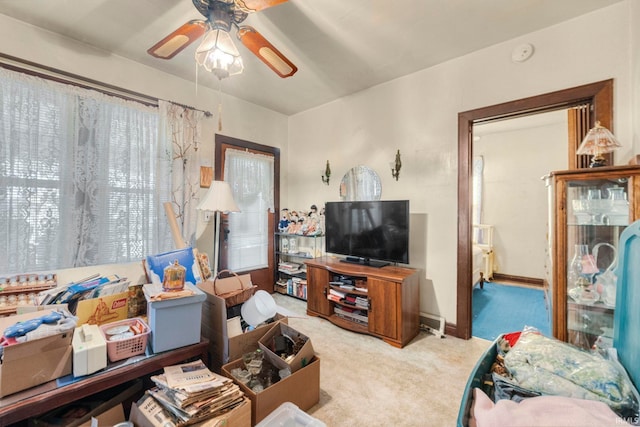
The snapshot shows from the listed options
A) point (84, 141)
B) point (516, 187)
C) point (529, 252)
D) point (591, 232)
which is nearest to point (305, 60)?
point (84, 141)

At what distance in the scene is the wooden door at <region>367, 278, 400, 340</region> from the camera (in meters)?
2.45

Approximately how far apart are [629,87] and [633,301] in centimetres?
190

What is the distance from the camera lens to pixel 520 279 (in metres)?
4.70

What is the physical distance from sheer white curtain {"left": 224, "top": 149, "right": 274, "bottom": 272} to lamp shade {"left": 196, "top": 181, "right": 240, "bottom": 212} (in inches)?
35.7

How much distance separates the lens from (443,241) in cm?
270

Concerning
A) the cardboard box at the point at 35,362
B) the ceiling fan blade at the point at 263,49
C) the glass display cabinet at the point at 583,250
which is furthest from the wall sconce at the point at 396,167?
the cardboard box at the point at 35,362

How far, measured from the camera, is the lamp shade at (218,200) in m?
2.42

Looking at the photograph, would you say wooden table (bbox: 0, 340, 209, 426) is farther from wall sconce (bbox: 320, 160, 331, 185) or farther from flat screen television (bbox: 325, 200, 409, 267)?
wall sconce (bbox: 320, 160, 331, 185)

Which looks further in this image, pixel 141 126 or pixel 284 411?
pixel 141 126

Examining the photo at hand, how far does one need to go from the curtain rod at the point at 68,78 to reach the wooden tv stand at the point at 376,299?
2.47m

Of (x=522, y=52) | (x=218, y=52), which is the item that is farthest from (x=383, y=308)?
(x=522, y=52)

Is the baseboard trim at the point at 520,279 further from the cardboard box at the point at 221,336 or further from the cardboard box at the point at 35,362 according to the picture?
the cardboard box at the point at 35,362

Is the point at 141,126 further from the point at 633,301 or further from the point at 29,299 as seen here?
the point at 633,301

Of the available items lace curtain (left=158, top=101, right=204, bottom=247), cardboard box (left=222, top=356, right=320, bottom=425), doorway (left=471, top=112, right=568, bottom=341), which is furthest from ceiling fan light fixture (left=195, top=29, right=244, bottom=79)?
doorway (left=471, top=112, right=568, bottom=341)
